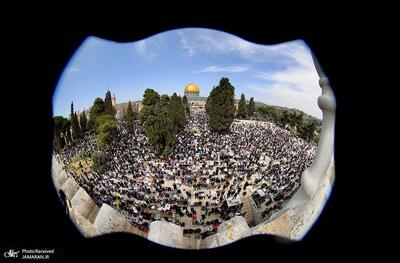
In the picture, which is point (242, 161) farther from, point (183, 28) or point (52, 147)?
point (52, 147)

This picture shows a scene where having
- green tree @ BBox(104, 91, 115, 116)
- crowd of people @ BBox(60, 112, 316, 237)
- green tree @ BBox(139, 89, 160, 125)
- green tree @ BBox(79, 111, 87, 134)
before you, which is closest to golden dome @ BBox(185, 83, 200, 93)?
green tree @ BBox(139, 89, 160, 125)

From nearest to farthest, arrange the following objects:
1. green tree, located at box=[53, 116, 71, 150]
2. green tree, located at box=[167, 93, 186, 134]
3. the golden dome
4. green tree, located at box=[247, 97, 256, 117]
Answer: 1. green tree, located at box=[53, 116, 71, 150]
2. the golden dome
3. green tree, located at box=[247, 97, 256, 117]
4. green tree, located at box=[167, 93, 186, 134]

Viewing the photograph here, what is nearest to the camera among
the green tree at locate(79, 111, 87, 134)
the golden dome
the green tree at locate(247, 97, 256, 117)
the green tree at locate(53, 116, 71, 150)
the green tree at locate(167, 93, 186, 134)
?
the green tree at locate(53, 116, 71, 150)

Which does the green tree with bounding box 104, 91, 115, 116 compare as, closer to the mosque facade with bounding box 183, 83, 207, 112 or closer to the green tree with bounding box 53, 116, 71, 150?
the green tree with bounding box 53, 116, 71, 150

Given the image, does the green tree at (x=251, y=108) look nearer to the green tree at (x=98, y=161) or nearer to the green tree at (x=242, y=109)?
the green tree at (x=242, y=109)

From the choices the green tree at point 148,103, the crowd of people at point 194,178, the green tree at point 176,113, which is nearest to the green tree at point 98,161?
the crowd of people at point 194,178

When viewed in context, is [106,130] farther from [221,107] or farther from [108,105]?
[221,107]
